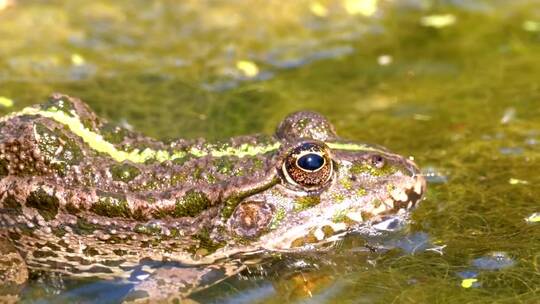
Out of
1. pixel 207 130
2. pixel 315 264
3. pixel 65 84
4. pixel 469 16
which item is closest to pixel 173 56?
pixel 65 84

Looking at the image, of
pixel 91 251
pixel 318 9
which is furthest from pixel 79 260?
pixel 318 9

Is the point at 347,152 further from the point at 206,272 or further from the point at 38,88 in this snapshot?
the point at 38,88

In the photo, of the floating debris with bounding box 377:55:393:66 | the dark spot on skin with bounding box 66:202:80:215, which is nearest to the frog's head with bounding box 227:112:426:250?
the dark spot on skin with bounding box 66:202:80:215

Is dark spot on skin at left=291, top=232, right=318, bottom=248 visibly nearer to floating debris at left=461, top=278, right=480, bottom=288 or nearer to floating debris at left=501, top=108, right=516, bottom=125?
floating debris at left=461, top=278, right=480, bottom=288

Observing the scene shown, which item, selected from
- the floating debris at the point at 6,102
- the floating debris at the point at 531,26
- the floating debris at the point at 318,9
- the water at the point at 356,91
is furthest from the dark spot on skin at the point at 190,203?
the floating debris at the point at 531,26

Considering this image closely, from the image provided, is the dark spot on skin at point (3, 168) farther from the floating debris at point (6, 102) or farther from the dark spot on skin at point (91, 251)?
the floating debris at point (6, 102)

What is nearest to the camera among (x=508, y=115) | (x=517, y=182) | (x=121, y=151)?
(x=121, y=151)

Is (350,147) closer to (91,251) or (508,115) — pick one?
(91,251)
